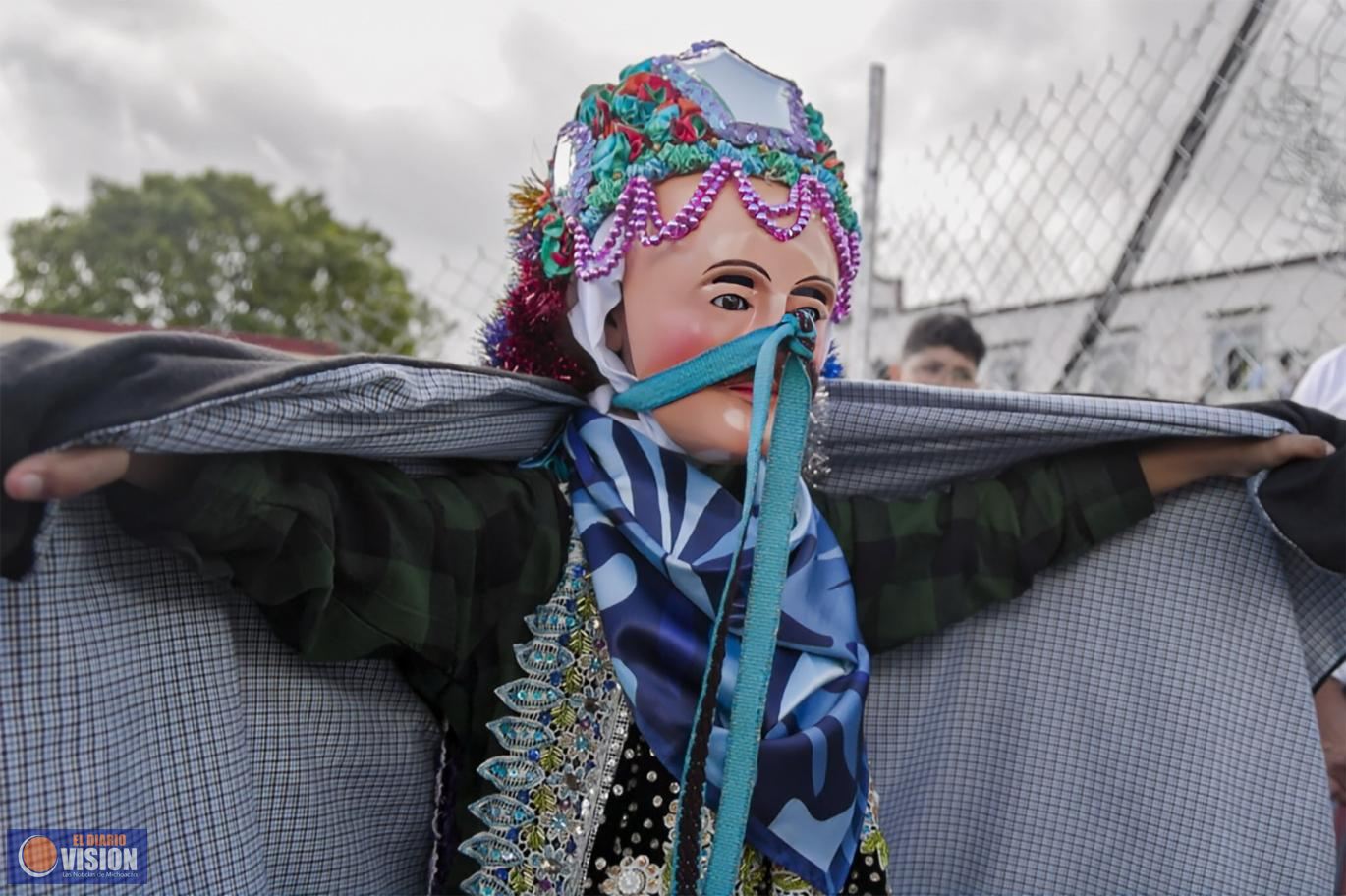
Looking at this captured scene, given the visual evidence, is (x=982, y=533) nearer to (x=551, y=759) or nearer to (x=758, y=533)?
(x=758, y=533)

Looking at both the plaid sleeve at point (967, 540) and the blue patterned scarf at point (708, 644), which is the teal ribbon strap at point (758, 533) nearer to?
the blue patterned scarf at point (708, 644)

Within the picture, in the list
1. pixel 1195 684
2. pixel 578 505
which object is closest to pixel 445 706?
pixel 578 505

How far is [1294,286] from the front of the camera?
7.21 ft

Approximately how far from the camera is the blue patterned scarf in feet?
3.71

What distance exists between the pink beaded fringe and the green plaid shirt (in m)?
0.29

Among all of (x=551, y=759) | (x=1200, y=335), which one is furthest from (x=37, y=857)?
(x=1200, y=335)

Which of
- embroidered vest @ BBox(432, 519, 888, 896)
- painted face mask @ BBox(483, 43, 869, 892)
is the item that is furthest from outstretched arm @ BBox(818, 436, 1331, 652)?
embroidered vest @ BBox(432, 519, 888, 896)

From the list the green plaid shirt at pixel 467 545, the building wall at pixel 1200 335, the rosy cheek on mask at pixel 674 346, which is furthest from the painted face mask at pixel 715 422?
the building wall at pixel 1200 335

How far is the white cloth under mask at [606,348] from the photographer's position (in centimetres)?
129

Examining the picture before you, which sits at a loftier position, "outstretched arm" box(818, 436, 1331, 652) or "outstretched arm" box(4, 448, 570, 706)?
"outstretched arm" box(818, 436, 1331, 652)

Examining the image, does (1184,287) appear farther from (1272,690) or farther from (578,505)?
(578,505)

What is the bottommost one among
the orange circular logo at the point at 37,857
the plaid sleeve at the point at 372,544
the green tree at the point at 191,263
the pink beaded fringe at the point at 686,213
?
the orange circular logo at the point at 37,857

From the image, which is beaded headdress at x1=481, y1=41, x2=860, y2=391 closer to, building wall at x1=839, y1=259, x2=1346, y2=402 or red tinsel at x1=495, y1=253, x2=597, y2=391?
red tinsel at x1=495, y1=253, x2=597, y2=391
